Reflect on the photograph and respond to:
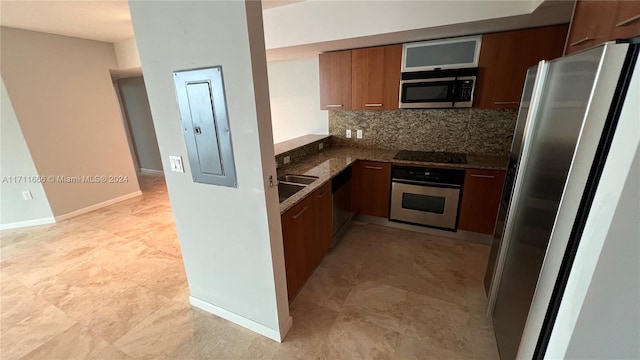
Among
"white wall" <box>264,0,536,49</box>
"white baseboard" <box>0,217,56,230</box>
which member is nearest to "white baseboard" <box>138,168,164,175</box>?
"white baseboard" <box>0,217,56,230</box>

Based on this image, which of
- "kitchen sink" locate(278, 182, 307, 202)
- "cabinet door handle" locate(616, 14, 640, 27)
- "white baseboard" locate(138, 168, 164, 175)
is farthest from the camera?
"white baseboard" locate(138, 168, 164, 175)

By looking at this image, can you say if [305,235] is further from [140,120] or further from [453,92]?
[140,120]

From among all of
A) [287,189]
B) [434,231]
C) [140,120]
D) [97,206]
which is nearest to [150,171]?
[140,120]

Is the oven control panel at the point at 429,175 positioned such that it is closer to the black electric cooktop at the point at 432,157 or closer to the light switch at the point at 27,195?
the black electric cooktop at the point at 432,157

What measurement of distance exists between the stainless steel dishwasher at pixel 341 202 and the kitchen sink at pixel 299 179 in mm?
238

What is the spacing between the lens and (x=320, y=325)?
1.86 metres

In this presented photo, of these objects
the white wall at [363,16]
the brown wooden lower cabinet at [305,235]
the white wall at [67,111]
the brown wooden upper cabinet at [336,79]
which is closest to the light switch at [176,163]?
the brown wooden lower cabinet at [305,235]

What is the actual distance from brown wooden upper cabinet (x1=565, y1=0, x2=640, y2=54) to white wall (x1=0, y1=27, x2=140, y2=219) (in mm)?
5441

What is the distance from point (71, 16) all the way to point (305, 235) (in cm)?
350

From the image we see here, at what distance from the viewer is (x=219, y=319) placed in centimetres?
194

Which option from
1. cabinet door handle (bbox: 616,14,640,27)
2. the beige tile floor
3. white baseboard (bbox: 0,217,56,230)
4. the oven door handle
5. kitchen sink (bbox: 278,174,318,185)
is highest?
cabinet door handle (bbox: 616,14,640,27)

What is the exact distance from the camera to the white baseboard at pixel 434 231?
9.16ft

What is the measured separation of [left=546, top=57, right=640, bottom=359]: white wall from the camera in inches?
28.3

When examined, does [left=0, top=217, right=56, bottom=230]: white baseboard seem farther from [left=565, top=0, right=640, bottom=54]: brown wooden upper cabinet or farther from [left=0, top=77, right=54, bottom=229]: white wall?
[left=565, top=0, right=640, bottom=54]: brown wooden upper cabinet
